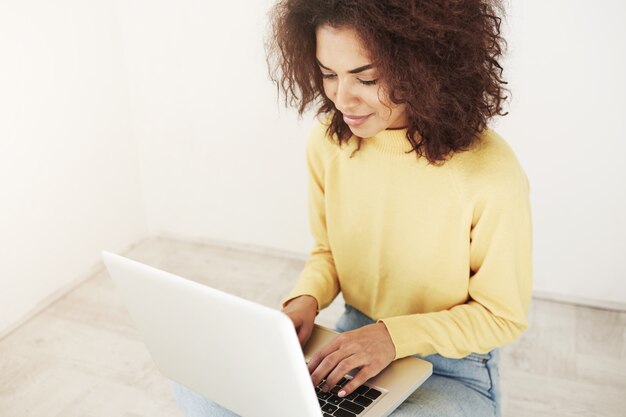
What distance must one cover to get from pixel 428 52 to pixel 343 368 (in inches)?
20.0

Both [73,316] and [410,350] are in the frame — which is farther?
[73,316]

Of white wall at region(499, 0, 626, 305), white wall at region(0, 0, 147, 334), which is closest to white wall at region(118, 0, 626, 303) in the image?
white wall at region(499, 0, 626, 305)

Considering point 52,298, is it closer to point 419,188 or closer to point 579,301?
point 419,188

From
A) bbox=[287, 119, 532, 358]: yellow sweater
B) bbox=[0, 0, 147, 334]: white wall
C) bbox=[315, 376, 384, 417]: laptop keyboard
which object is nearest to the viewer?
bbox=[315, 376, 384, 417]: laptop keyboard

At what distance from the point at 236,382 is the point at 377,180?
0.48 metres

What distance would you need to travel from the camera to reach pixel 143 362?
1932mm

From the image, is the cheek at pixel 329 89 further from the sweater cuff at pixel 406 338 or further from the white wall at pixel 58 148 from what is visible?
the white wall at pixel 58 148

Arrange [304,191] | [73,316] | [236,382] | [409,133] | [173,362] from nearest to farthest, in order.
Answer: [236,382] < [173,362] < [409,133] < [73,316] < [304,191]

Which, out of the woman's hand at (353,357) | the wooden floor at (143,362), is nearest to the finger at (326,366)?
the woman's hand at (353,357)

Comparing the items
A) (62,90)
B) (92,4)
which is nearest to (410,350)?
(62,90)

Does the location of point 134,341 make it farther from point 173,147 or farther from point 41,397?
point 173,147

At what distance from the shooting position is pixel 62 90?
2.20 metres

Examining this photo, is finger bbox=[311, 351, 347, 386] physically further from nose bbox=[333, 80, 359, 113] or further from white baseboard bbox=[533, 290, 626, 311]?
white baseboard bbox=[533, 290, 626, 311]

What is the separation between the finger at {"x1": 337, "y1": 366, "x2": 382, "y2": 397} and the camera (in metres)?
1.02
